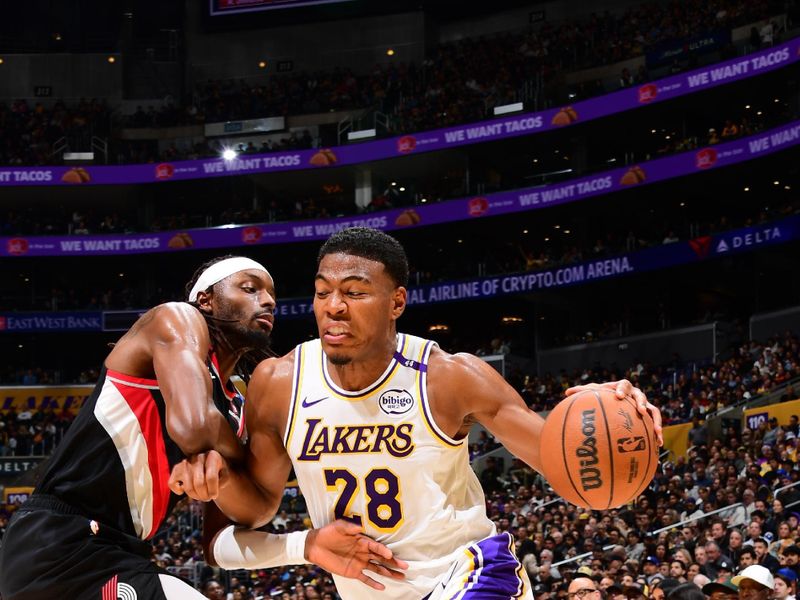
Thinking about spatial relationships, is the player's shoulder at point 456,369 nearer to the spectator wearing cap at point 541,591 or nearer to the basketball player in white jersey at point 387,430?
the basketball player in white jersey at point 387,430

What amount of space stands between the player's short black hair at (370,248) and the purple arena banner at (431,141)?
25669 millimetres

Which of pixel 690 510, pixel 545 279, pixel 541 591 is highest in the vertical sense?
pixel 545 279

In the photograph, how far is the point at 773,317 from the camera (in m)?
28.1

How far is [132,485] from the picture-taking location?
4059 millimetres

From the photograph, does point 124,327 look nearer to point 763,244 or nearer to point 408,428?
point 763,244

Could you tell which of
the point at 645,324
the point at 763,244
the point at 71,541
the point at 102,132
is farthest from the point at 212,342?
the point at 102,132

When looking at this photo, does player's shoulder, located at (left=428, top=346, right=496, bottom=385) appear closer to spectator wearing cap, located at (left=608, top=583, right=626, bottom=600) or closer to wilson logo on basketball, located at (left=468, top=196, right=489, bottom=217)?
spectator wearing cap, located at (left=608, top=583, right=626, bottom=600)

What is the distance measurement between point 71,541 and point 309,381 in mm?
1040

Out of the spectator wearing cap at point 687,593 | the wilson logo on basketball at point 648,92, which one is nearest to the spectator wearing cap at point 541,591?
the spectator wearing cap at point 687,593

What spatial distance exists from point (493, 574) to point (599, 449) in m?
0.62

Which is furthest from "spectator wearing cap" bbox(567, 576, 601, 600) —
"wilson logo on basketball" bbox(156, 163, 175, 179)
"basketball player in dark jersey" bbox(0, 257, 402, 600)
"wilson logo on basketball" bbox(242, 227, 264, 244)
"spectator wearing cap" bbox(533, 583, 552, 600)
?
"wilson logo on basketball" bbox(156, 163, 175, 179)

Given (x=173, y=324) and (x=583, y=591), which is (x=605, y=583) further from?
(x=173, y=324)

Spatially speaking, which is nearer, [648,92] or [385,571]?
[385,571]

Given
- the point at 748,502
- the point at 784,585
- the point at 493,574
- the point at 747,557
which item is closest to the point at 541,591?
the point at 748,502
